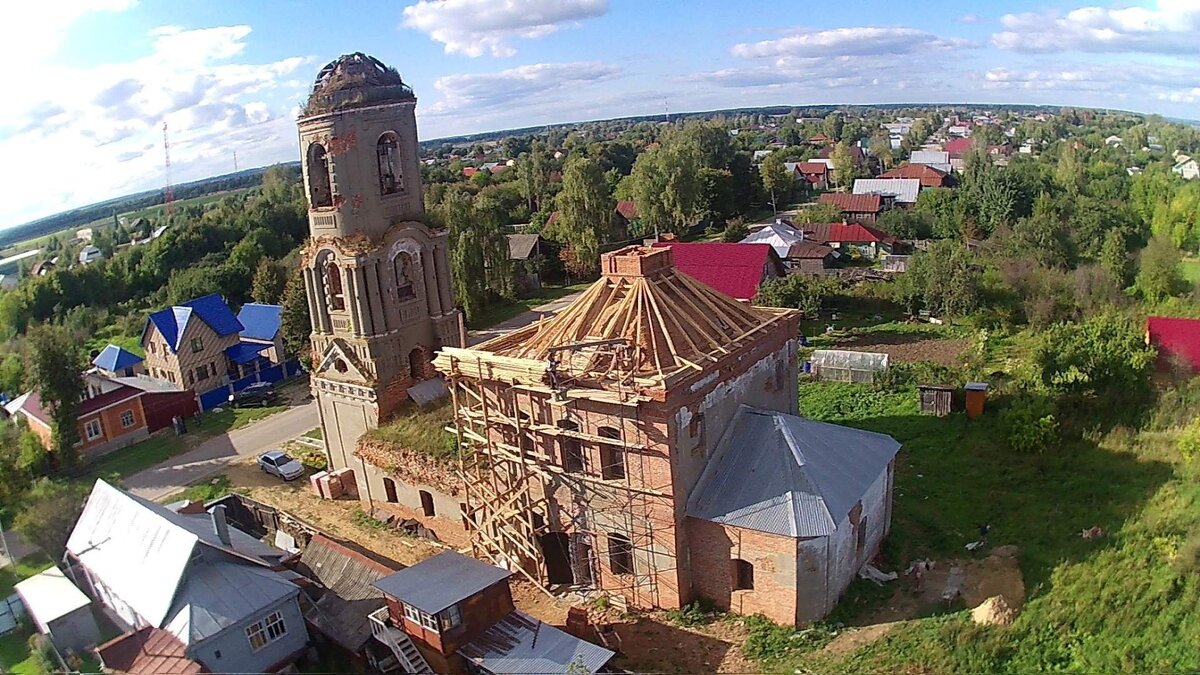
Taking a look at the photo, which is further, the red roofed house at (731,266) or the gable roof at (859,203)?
the gable roof at (859,203)

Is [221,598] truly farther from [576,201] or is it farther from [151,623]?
[576,201]

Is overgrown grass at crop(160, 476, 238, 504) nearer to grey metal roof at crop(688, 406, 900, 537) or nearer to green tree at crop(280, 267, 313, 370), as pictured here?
green tree at crop(280, 267, 313, 370)

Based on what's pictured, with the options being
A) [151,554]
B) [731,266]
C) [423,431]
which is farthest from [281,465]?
[731,266]

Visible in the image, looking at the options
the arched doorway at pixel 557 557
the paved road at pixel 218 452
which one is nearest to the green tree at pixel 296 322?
the paved road at pixel 218 452

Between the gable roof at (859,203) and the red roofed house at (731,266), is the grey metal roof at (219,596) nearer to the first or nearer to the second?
the red roofed house at (731,266)

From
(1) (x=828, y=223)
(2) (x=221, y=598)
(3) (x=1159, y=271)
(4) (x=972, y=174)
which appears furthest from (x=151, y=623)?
(4) (x=972, y=174)
